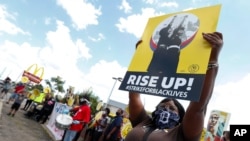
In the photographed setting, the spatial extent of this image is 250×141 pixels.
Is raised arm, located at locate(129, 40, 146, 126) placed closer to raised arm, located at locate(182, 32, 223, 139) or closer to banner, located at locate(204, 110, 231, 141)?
raised arm, located at locate(182, 32, 223, 139)

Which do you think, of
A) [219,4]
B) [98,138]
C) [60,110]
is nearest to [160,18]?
[219,4]

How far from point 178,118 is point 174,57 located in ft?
1.79

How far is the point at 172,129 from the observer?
2.37 meters

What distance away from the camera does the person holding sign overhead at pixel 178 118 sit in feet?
6.99

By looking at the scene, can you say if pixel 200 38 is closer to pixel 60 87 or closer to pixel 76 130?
pixel 76 130

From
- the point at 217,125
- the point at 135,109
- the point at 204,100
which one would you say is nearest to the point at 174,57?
the point at 204,100

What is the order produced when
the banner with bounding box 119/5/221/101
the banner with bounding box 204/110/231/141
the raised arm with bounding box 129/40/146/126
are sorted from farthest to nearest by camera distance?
1. the banner with bounding box 204/110/231/141
2. the raised arm with bounding box 129/40/146/126
3. the banner with bounding box 119/5/221/101

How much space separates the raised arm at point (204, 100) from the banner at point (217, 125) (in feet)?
29.1

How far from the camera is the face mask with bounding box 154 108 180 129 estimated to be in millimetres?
2459

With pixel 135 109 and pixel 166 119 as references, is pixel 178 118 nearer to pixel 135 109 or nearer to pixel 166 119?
pixel 166 119

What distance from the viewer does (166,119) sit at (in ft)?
8.09

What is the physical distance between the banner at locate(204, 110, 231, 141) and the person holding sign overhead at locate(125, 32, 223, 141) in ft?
28.0

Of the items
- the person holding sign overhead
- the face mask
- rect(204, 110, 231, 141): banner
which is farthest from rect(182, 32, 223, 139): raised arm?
rect(204, 110, 231, 141): banner

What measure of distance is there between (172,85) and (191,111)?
309 mm
